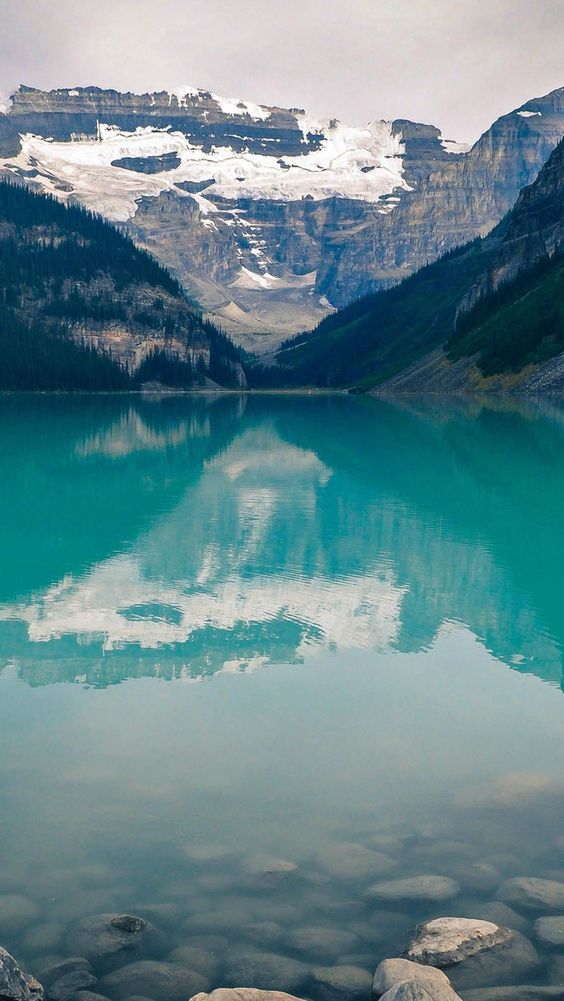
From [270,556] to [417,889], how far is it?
115 feet

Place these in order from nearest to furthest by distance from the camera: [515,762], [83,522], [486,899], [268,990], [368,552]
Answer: [268,990] < [486,899] < [515,762] < [368,552] < [83,522]

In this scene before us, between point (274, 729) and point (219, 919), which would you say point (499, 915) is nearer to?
point (219, 919)

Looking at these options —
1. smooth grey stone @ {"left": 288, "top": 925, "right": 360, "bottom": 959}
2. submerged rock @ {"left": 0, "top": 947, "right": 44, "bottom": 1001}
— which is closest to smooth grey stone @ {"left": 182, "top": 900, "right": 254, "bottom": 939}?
smooth grey stone @ {"left": 288, "top": 925, "right": 360, "bottom": 959}

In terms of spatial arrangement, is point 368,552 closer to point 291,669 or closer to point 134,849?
point 291,669

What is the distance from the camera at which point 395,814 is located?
21.2 meters

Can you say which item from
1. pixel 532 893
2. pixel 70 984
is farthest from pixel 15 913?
pixel 532 893

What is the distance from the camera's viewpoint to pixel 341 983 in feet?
51.2

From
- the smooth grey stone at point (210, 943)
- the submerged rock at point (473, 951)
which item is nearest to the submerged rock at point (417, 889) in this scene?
the submerged rock at point (473, 951)

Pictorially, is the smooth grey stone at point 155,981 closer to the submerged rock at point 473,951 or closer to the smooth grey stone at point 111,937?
the smooth grey stone at point 111,937

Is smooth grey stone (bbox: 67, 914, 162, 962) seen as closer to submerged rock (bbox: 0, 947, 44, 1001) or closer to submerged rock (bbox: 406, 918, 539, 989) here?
submerged rock (bbox: 0, 947, 44, 1001)

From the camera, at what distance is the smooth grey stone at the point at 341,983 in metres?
15.4

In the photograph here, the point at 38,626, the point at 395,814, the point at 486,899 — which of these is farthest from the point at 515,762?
the point at 38,626

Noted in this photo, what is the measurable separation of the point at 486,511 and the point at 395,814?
46.9 meters

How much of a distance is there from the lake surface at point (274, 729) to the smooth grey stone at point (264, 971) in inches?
1.7
